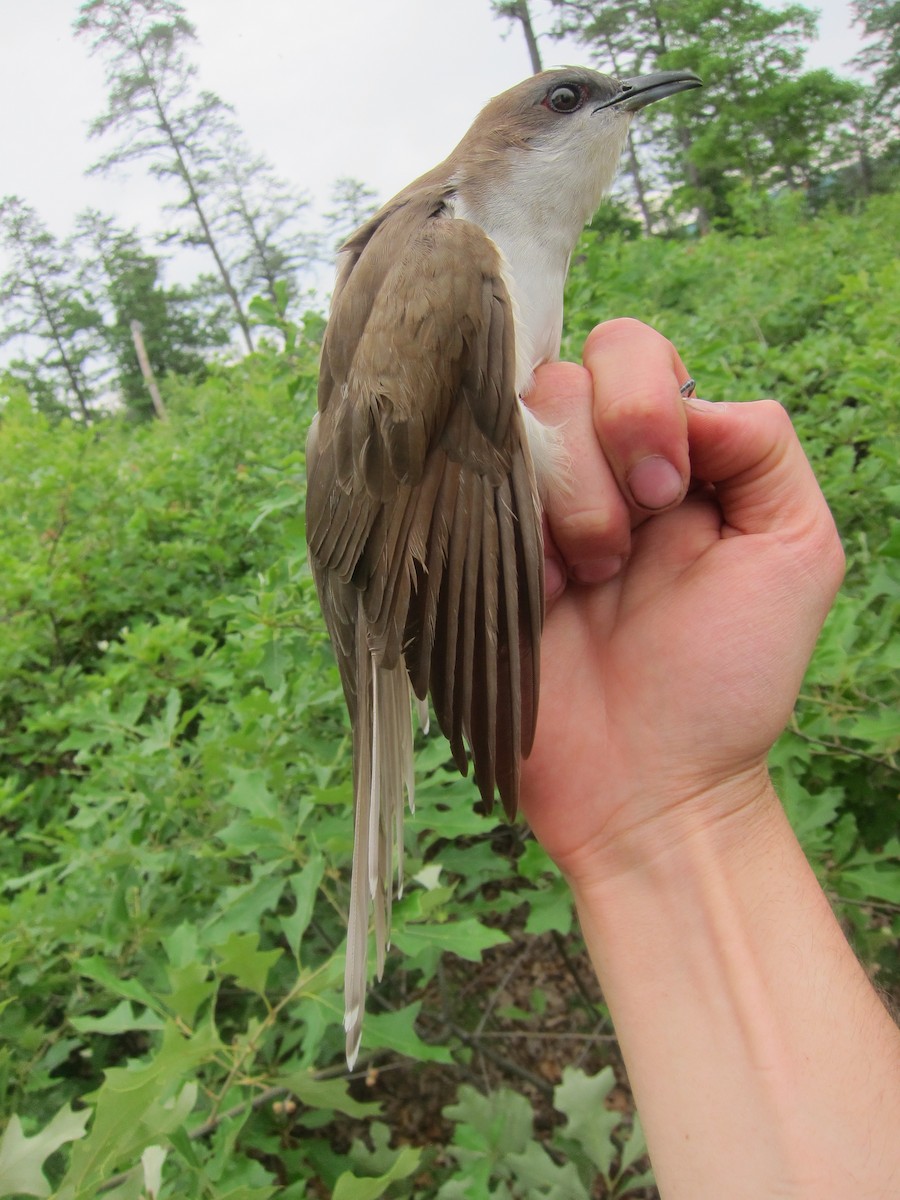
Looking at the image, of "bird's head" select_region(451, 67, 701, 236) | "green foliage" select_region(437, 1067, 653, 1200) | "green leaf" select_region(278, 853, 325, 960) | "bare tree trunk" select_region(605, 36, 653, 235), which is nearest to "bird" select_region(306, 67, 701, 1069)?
"green leaf" select_region(278, 853, 325, 960)

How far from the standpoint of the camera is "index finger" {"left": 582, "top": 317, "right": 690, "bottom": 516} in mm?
1574

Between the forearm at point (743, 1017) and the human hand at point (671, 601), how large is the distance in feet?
0.26

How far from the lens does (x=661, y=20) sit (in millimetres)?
28891

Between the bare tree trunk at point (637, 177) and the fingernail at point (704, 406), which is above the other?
Answer: the bare tree trunk at point (637, 177)

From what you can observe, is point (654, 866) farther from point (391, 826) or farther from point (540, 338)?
point (540, 338)

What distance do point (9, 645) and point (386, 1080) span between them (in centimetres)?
288

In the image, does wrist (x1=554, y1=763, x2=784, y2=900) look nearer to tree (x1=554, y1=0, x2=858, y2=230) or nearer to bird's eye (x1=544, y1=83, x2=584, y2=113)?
bird's eye (x1=544, y1=83, x2=584, y2=113)

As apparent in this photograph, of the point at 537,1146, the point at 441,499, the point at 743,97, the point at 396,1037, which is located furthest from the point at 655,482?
the point at 743,97

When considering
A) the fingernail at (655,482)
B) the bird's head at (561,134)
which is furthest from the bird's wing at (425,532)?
the bird's head at (561,134)

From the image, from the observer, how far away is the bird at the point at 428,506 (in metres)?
1.58

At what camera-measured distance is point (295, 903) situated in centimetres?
238

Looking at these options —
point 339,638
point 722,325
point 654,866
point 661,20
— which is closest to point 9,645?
point 339,638

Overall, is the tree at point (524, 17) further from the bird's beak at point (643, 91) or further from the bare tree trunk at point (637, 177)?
the bird's beak at point (643, 91)

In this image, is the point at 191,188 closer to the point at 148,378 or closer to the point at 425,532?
the point at 148,378
